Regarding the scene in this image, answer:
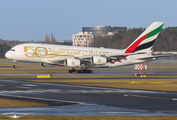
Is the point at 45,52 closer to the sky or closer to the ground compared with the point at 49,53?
closer to the sky

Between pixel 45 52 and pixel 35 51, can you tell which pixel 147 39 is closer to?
pixel 45 52

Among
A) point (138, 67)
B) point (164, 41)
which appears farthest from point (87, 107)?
point (164, 41)

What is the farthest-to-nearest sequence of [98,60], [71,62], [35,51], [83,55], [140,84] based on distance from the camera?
[83,55] < [35,51] < [98,60] < [71,62] < [140,84]

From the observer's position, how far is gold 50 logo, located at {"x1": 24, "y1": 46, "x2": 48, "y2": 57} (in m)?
53.3

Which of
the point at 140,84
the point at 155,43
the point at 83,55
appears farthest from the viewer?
the point at 155,43

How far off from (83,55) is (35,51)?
8.42 m

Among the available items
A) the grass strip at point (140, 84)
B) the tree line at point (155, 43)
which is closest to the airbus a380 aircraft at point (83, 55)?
the grass strip at point (140, 84)

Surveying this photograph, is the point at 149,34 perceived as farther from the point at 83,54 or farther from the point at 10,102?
the point at 10,102

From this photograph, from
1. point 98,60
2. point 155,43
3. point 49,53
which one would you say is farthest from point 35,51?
point 155,43

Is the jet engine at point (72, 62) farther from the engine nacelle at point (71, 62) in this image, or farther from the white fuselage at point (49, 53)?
the white fuselage at point (49, 53)

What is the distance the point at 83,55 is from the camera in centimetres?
5553

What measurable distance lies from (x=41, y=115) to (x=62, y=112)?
1.39 m

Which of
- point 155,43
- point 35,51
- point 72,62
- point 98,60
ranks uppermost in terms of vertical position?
point 155,43

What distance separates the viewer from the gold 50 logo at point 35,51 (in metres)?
53.3
